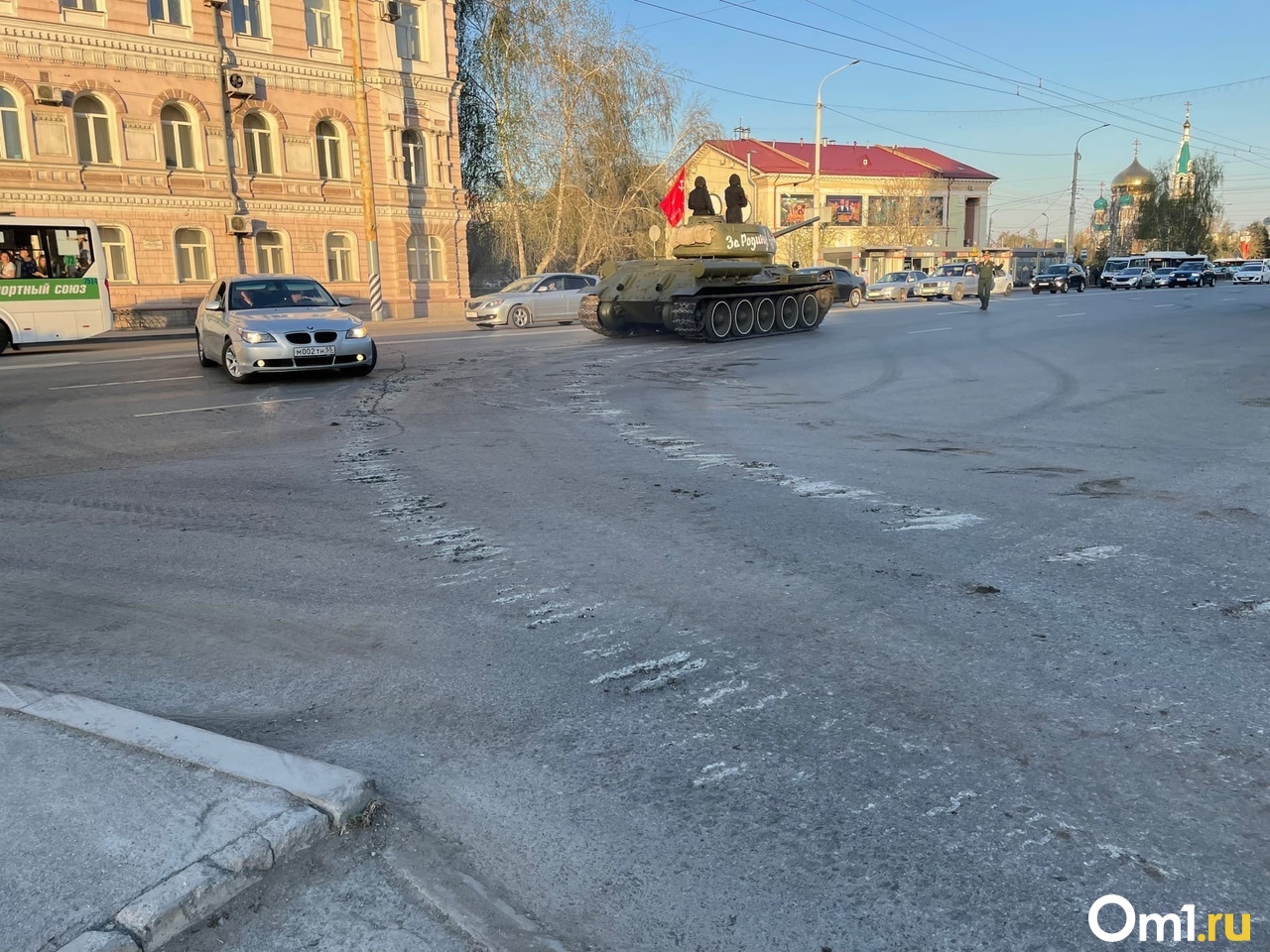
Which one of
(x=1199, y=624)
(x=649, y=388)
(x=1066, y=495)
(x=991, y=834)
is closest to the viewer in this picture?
(x=991, y=834)

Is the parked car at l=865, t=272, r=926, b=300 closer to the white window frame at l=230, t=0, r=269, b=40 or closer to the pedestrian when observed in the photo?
the pedestrian

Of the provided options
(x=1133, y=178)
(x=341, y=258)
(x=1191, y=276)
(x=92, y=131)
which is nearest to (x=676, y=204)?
(x=341, y=258)

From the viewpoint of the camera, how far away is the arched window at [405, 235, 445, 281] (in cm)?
3569

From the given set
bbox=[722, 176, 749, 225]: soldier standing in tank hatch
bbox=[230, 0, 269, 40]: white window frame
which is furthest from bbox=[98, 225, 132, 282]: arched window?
bbox=[722, 176, 749, 225]: soldier standing in tank hatch

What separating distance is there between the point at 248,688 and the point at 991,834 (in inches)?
105

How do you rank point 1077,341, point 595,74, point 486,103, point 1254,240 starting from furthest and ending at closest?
point 1254,240, point 486,103, point 595,74, point 1077,341

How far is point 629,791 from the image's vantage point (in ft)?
9.44

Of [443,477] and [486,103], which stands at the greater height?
[486,103]

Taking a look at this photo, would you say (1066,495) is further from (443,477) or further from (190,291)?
(190,291)

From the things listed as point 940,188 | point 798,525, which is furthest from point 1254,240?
point 798,525

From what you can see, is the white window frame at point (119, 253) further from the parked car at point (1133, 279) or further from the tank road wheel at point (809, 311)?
the parked car at point (1133, 279)

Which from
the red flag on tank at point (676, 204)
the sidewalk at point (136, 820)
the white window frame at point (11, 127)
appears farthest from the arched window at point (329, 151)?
the sidewalk at point (136, 820)

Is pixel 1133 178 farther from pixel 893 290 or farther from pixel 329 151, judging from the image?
pixel 329 151
